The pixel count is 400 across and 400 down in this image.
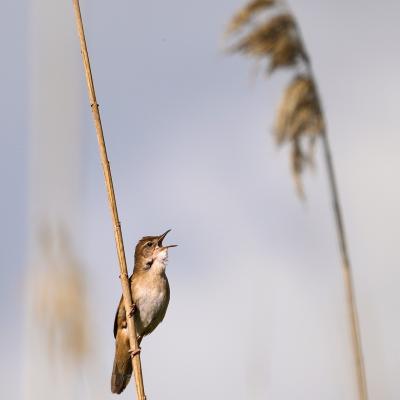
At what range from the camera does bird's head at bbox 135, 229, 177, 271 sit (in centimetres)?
613

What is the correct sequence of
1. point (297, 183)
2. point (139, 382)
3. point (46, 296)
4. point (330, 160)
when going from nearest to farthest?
point (139, 382), point (46, 296), point (330, 160), point (297, 183)

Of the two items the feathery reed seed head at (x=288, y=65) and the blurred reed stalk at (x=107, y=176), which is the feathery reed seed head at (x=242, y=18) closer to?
the feathery reed seed head at (x=288, y=65)

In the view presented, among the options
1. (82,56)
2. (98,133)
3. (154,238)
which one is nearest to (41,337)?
(98,133)

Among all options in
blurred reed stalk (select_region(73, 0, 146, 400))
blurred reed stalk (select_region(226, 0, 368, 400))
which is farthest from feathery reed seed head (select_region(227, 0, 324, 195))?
blurred reed stalk (select_region(73, 0, 146, 400))

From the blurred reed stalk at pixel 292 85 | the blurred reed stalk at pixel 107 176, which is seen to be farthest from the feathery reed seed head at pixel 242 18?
→ the blurred reed stalk at pixel 107 176

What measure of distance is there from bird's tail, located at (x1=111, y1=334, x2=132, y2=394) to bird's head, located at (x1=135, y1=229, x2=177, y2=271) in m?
0.61

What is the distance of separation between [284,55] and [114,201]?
9.75 ft

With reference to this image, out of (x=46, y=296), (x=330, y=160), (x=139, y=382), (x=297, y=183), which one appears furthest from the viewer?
(x=297, y=183)

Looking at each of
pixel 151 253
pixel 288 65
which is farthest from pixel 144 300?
pixel 288 65

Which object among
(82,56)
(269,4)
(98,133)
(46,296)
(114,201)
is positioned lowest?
(46,296)

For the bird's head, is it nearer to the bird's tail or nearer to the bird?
the bird

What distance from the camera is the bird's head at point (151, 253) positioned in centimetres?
613

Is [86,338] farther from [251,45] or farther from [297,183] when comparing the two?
[251,45]

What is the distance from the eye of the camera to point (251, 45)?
6.09 m
